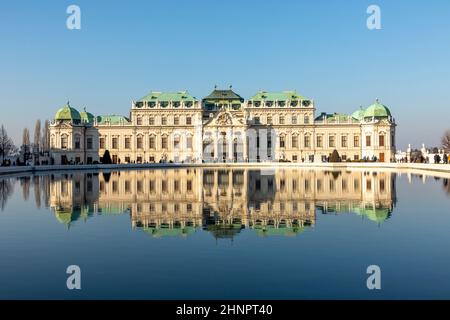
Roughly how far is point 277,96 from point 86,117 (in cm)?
4230

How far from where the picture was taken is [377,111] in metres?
105

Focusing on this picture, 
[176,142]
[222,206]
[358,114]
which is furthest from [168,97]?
[222,206]

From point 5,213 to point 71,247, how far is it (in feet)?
30.0

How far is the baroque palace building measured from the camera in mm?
104438

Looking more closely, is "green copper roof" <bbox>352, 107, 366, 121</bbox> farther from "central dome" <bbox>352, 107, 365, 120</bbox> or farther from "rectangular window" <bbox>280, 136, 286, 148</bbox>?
"rectangular window" <bbox>280, 136, 286, 148</bbox>

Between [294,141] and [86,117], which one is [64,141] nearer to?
[86,117]

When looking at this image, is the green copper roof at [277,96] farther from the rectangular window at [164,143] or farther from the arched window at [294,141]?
the rectangular window at [164,143]

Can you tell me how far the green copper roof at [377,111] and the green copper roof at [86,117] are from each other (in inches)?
2361

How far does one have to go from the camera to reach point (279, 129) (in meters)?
106

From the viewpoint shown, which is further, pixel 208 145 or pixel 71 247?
pixel 208 145

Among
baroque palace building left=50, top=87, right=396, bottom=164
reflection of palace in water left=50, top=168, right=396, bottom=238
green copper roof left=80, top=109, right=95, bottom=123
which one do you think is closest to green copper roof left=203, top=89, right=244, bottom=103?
baroque palace building left=50, top=87, right=396, bottom=164

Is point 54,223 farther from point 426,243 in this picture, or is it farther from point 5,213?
point 426,243

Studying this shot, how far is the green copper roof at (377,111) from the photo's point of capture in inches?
4107
